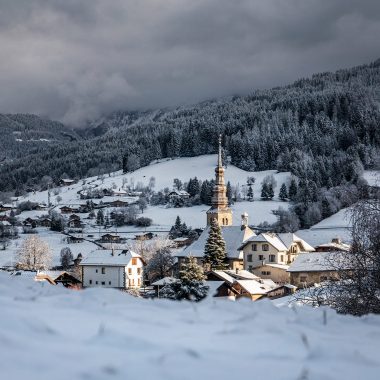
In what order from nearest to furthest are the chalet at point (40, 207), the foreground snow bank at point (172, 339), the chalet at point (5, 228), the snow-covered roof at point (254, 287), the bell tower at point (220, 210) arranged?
the foreground snow bank at point (172, 339) → the snow-covered roof at point (254, 287) → the bell tower at point (220, 210) → the chalet at point (5, 228) → the chalet at point (40, 207)

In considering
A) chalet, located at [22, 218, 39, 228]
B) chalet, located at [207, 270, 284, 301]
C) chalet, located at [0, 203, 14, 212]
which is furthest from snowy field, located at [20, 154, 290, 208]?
→ chalet, located at [207, 270, 284, 301]

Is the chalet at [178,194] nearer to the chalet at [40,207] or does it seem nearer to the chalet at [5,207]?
the chalet at [40,207]

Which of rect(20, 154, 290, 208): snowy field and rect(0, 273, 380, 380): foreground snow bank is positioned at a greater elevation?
rect(20, 154, 290, 208): snowy field

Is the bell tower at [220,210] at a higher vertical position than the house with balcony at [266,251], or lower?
higher

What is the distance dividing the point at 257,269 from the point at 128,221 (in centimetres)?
6269

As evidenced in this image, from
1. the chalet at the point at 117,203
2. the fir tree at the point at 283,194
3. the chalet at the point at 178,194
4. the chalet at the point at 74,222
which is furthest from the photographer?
the chalet at the point at 117,203

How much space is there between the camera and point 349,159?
148m

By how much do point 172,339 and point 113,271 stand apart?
61.9 m

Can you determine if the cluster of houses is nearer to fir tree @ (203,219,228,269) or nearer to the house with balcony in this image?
the house with balcony

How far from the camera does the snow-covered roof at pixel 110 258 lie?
6581 cm

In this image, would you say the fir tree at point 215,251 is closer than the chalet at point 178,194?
Yes

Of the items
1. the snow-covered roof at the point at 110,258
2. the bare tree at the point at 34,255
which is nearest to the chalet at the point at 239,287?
the snow-covered roof at the point at 110,258

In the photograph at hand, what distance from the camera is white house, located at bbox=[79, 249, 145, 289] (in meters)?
65.3

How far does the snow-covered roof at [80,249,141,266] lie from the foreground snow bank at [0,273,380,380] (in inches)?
2329
